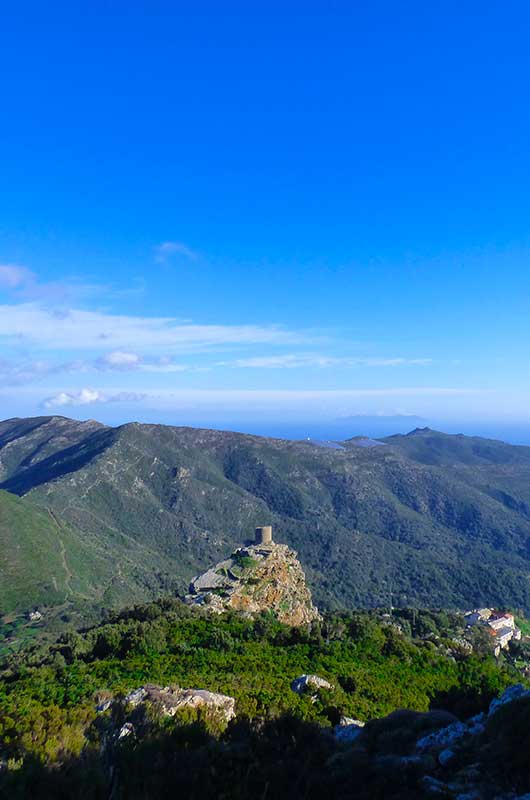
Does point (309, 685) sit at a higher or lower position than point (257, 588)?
higher

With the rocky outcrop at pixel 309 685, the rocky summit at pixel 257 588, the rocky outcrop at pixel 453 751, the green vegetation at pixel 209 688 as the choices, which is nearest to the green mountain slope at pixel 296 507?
the rocky summit at pixel 257 588

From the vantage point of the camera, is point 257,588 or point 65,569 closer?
point 257,588

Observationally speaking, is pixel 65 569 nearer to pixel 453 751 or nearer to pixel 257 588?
pixel 257 588

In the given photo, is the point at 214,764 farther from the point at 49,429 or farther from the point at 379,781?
the point at 49,429

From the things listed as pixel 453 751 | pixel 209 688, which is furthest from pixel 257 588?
pixel 453 751

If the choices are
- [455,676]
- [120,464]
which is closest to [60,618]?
[455,676]

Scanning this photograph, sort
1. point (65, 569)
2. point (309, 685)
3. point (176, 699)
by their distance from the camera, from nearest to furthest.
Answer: point (176, 699)
point (309, 685)
point (65, 569)

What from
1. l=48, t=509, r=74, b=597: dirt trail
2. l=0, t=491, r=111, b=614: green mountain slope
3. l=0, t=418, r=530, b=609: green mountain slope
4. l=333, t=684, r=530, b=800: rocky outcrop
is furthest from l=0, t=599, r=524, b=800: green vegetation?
l=0, t=418, r=530, b=609: green mountain slope

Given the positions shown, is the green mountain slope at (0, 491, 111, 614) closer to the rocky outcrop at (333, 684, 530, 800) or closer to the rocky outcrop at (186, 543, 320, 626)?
the rocky outcrop at (186, 543, 320, 626)
